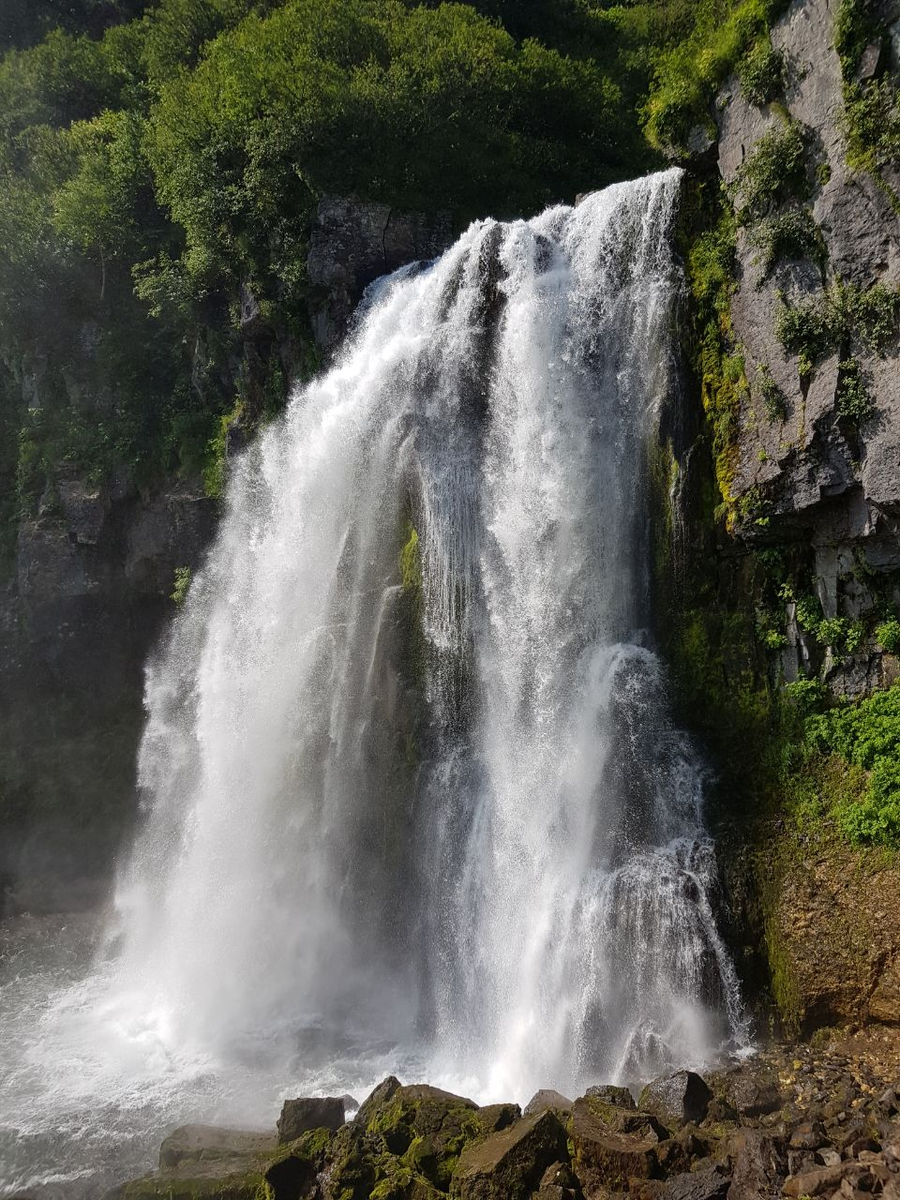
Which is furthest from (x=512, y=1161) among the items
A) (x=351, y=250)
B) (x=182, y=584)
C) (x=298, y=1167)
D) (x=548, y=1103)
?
(x=351, y=250)

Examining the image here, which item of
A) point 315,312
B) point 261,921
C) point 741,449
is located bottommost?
point 261,921

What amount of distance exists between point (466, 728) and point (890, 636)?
6.79 metres

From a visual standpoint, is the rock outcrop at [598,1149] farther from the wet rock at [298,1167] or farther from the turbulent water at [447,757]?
the turbulent water at [447,757]

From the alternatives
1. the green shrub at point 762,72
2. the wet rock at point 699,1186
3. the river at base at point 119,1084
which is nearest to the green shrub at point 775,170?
the green shrub at point 762,72

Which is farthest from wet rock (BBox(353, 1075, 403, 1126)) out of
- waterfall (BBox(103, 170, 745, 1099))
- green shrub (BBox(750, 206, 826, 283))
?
green shrub (BBox(750, 206, 826, 283))

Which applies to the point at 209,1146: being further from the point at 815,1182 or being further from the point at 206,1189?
the point at 815,1182

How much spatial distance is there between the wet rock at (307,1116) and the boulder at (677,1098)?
12.1 ft

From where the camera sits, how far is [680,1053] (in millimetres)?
9438

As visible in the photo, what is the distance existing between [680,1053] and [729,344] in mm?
10848

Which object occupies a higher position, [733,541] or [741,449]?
[741,449]

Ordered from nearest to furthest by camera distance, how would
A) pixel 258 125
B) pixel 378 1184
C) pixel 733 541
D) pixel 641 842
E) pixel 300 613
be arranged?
1. pixel 378 1184
2. pixel 641 842
3. pixel 733 541
4. pixel 300 613
5. pixel 258 125

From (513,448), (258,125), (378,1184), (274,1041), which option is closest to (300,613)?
(513,448)

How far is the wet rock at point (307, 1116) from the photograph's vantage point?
8.84m

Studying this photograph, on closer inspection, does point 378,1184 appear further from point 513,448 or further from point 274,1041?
point 513,448
